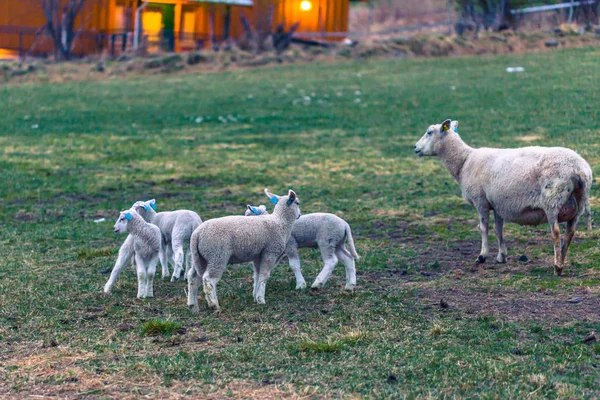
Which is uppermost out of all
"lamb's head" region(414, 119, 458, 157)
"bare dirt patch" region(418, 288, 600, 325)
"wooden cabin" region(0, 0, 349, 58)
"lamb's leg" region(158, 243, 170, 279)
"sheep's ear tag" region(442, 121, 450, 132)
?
"wooden cabin" region(0, 0, 349, 58)

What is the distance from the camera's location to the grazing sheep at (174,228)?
25.6ft

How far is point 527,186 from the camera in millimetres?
7805

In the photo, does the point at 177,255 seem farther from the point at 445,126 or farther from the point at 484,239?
the point at 445,126

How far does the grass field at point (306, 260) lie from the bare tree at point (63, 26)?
9.94 metres

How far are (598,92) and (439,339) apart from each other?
14002 millimetres

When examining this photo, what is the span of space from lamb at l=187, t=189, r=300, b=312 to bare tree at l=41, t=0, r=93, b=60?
84.9 feet

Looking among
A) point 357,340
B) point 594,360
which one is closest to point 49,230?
point 357,340

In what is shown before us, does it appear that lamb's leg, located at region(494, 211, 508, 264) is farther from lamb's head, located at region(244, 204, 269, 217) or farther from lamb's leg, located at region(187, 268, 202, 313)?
lamb's leg, located at region(187, 268, 202, 313)

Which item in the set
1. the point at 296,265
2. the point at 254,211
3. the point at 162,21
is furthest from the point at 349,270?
the point at 162,21

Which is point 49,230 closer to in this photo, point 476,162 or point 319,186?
point 319,186

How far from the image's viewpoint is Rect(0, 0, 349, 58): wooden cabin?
1331 inches

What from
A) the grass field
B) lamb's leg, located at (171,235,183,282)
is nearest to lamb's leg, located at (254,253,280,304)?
the grass field

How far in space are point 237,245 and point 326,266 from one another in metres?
0.94

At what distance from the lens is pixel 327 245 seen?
746 cm
